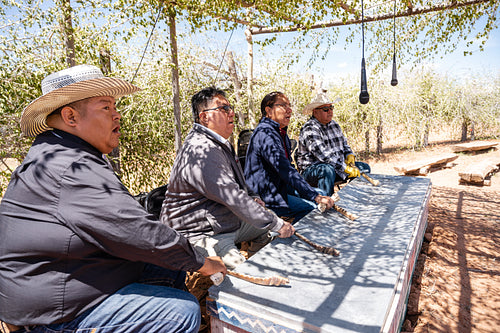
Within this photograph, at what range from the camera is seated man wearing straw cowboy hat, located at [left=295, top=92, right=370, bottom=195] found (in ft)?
12.9

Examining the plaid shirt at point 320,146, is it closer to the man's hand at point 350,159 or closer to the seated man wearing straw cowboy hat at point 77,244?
the man's hand at point 350,159

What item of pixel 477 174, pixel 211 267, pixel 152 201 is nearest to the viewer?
pixel 211 267

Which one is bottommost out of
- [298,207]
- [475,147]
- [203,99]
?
[475,147]

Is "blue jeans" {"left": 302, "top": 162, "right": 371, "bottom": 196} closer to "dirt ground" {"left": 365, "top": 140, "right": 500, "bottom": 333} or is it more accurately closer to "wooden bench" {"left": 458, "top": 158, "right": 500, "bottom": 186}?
"dirt ground" {"left": 365, "top": 140, "right": 500, "bottom": 333}

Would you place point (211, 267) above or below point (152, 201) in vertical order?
below

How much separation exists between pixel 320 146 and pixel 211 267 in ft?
9.12

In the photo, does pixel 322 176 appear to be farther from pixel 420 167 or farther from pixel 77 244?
pixel 420 167

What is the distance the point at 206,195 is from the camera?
2.07 meters

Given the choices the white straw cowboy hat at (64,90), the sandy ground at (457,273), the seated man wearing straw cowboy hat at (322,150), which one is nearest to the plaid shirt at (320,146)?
the seated man wearing straw cowboy hat at (322,150)

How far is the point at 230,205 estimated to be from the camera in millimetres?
2031

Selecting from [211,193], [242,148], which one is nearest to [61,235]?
[211,193]

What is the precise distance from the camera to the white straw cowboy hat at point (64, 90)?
1.56m

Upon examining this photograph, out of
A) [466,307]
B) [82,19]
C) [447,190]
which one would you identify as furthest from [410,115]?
[82,19]

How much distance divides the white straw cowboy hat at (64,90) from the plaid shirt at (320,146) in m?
2.82
